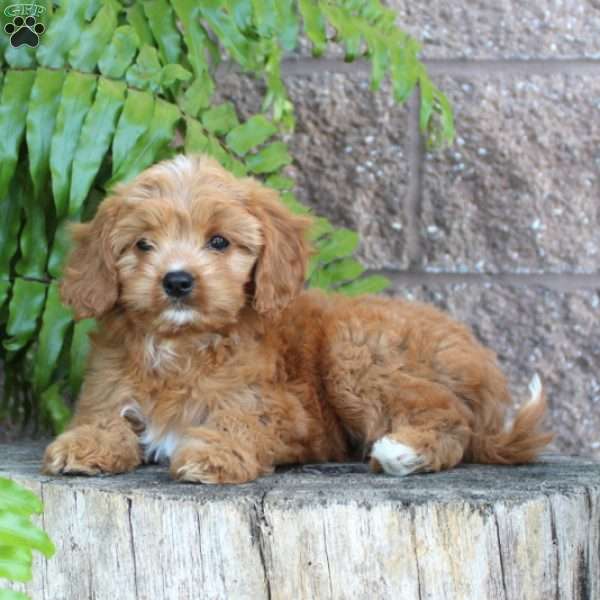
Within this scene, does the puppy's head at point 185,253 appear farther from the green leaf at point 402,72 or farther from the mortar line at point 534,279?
the mortar line at point 534,279

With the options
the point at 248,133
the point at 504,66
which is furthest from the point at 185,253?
the point at 504,66

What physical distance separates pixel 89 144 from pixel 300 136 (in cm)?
140

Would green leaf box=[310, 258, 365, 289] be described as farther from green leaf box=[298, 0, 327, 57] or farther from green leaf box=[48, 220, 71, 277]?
green leaf box=[48, 220, 71, 277]

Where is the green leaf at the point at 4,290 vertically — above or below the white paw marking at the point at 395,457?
above

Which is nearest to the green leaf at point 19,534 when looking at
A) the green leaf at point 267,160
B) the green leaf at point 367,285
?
the green leaf at point 267,160

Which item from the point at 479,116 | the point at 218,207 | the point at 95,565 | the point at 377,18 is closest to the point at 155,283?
Answer: the point at 218,207

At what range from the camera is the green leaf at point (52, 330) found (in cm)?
395

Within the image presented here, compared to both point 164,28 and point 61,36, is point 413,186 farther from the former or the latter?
point 61,36

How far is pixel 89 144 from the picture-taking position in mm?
3777

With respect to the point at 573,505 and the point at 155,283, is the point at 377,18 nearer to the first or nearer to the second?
the point at 155,283

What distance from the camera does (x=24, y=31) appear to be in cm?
406

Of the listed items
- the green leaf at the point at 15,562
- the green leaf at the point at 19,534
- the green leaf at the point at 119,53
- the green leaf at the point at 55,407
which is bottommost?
the green leaf at the point at 15,562

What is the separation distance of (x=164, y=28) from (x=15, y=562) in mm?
2797

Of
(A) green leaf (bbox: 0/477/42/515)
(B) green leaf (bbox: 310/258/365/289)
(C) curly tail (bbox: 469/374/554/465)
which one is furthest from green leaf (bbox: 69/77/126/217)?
(A) green leaf (bbox: 0/477/42/515)
